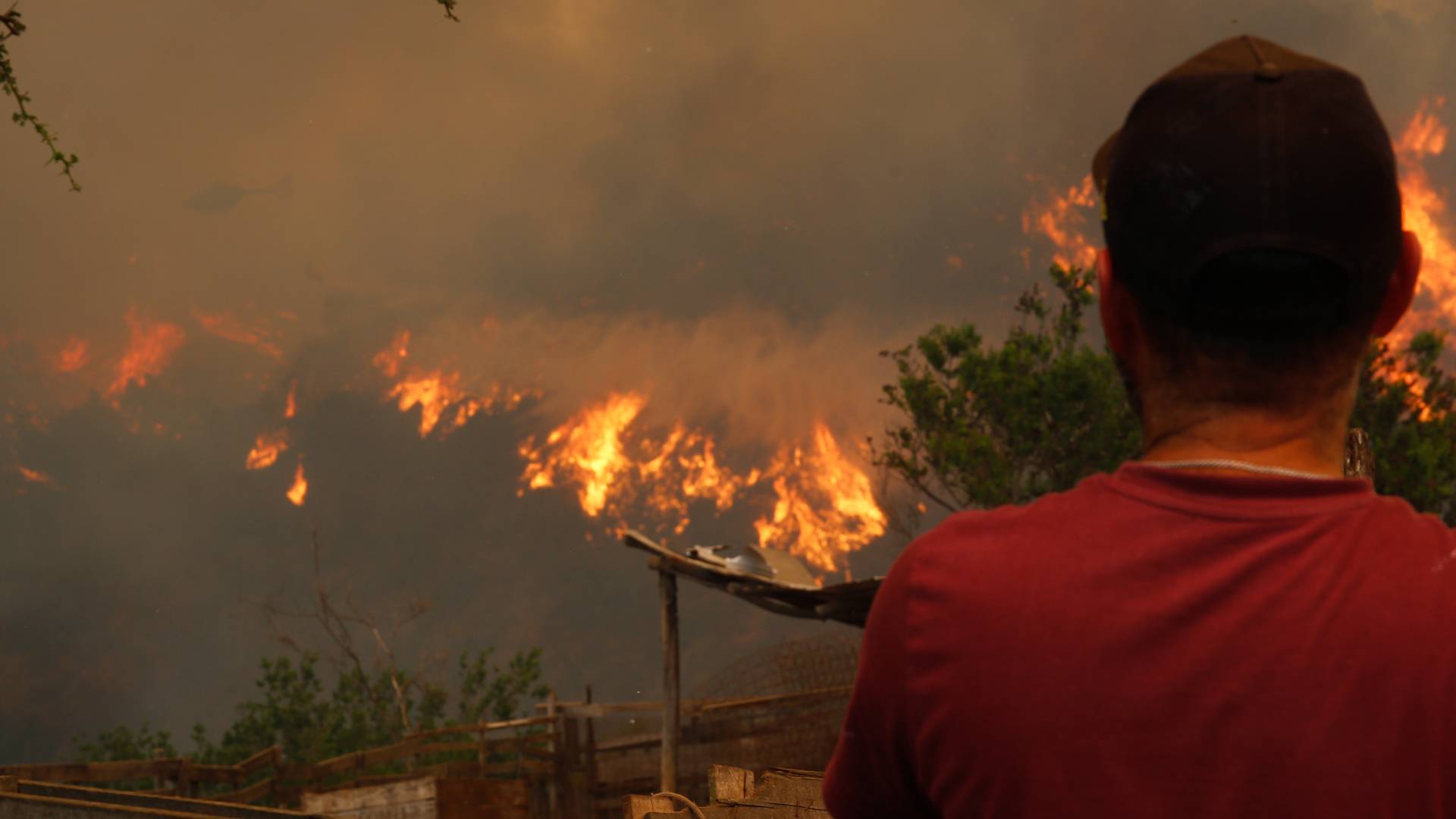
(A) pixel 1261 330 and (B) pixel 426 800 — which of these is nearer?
(A) pixel 1261 330

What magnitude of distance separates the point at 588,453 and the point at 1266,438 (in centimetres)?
12467

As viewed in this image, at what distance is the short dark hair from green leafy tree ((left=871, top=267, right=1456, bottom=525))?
1005 inches

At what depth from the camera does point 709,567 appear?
37.0 feet

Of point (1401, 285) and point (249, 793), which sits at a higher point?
point (1401, 285)

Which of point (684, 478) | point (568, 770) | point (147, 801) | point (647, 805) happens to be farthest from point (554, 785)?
point (684, 478)

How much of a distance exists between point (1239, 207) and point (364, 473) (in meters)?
130

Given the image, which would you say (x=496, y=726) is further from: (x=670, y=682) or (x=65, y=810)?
(x=65, y=810)

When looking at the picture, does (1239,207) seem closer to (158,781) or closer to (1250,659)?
(1250,659)

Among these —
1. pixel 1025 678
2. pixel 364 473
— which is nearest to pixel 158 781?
pixel 1025 678

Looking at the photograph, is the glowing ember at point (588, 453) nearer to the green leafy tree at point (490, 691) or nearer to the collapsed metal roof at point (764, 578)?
the green leafy tree at point (490, 691)

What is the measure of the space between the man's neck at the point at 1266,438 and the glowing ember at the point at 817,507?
9440 centimetres

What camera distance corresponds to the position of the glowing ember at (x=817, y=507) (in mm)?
104125

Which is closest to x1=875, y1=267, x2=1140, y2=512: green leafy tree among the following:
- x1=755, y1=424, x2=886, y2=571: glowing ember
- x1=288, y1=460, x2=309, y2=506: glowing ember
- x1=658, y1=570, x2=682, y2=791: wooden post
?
x1=658, y1=570, x2=682, y2=791: wooden post

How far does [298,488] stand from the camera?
11938cm
